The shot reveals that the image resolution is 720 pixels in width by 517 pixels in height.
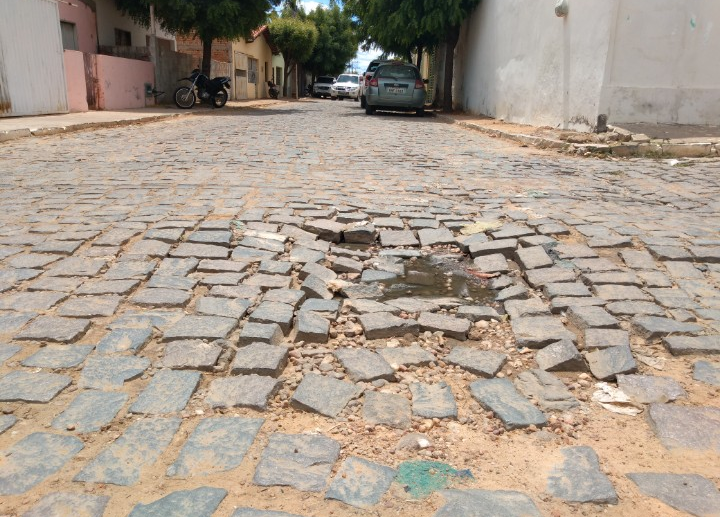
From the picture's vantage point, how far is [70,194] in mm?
5863

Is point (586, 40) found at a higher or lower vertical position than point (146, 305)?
higher

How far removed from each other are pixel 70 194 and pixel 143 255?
240 centimetres

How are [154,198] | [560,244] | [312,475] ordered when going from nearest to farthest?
[312,475] → [560,244] → [154,198]

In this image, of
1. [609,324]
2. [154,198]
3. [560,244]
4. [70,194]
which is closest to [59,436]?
[609,324]

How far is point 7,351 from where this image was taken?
263 cm

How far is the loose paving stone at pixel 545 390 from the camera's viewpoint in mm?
2359

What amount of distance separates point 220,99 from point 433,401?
2015cm

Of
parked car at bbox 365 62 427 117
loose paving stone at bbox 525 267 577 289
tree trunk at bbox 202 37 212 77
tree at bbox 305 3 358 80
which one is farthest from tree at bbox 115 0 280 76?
tree at bbox 305 3 358 80

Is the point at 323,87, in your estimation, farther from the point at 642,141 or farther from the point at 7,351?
the point at 7,351

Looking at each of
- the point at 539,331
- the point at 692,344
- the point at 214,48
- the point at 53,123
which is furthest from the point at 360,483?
the point at 214,48

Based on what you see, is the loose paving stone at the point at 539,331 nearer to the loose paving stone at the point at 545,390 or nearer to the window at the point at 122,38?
the loose paving stone at the point at 545,390

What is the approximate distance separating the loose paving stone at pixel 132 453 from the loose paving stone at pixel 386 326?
1114 millimetres

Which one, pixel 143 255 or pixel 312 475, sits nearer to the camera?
pixel 312 475

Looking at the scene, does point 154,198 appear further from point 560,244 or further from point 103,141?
point 103,141
